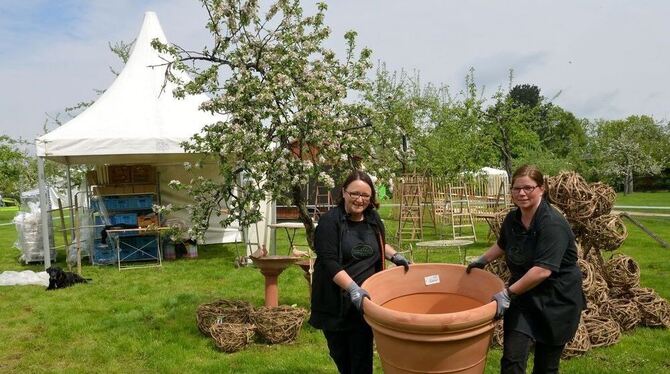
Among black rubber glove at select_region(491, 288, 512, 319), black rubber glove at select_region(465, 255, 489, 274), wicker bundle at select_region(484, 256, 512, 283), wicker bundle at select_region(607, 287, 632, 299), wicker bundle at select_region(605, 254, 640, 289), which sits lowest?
wicker bundle at select_region(607, 287, 632, 299)

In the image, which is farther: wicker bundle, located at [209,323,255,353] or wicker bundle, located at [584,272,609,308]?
wicker bundle, located at [584,272,609,308]

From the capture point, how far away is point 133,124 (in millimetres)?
9023

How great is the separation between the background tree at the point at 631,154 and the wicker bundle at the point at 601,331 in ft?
93.1

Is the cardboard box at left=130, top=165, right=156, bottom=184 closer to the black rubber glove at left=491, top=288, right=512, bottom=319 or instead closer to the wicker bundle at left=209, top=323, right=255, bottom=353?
the wicker bundle at left=209, top=323, right=255, bottom=353

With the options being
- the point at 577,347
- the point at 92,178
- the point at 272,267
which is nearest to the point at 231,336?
the point at 272,267

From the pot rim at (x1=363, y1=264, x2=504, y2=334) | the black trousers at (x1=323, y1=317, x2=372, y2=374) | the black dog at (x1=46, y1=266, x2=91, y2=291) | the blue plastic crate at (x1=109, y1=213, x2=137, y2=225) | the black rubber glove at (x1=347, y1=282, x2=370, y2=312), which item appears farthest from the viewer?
the blue plastic crate at (x1=109, y1=213, x2=137, y2=225)

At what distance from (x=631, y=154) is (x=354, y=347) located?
117 ft

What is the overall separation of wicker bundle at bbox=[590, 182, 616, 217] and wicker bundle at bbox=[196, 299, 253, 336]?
137 inches

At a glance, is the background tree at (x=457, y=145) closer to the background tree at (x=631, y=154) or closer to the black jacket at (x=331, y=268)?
the black jacket at (x=331, y=268)

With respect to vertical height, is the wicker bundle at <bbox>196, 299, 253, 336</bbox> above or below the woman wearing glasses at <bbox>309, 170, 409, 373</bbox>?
below

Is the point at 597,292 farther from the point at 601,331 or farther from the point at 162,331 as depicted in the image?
the point at 162,331

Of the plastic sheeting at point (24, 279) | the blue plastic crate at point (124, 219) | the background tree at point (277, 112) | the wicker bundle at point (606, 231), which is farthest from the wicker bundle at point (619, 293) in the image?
the blue plastic crate at point (124, 219)

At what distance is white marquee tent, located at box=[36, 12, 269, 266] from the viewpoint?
8.59 meters

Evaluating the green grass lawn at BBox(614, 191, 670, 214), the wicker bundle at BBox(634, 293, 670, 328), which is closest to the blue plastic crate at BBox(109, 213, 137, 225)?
the wicker bundle at BBox(634, 293, 670, 328)
